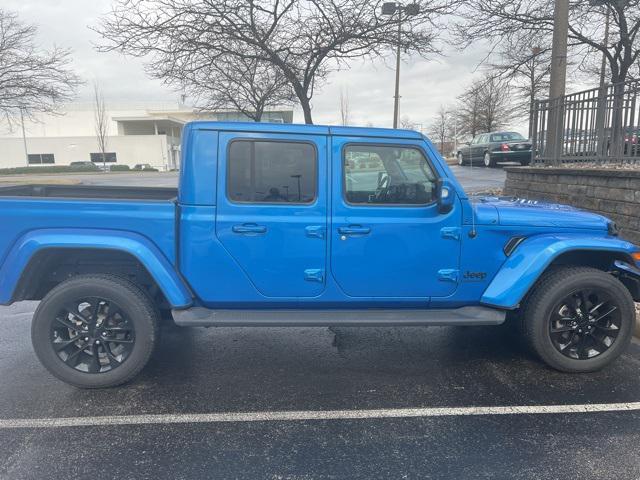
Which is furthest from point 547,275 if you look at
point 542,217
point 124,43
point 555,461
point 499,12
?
point 499,12

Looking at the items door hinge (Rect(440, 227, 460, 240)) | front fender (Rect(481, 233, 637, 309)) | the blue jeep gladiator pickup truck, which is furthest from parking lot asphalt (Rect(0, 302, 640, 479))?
door hinge (Rect(440, 227, 460, 240))

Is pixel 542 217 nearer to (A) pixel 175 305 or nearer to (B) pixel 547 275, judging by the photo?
(B) pixel 547 275

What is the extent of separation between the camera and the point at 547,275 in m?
3.75

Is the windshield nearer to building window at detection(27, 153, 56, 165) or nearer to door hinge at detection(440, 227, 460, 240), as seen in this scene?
door hinge at detection(440, 227, 460, 240)

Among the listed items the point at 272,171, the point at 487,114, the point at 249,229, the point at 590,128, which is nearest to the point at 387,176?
the point at 272,171

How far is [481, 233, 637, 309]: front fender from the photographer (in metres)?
3.55

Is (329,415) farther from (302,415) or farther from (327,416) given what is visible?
(302,415)

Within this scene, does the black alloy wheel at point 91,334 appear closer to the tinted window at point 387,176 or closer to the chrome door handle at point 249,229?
the chrome door handle at point 249,229

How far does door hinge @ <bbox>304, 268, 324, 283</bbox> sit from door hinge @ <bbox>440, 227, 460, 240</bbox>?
95cm

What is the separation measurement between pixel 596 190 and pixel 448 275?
4.31m

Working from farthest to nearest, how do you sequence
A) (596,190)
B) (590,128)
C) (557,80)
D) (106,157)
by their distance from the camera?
(106,157) → (557,80) → (590,128) → (596,190)

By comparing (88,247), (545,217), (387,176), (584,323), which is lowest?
(584,323)

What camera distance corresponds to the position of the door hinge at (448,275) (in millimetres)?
3650

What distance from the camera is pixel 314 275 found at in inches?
141
